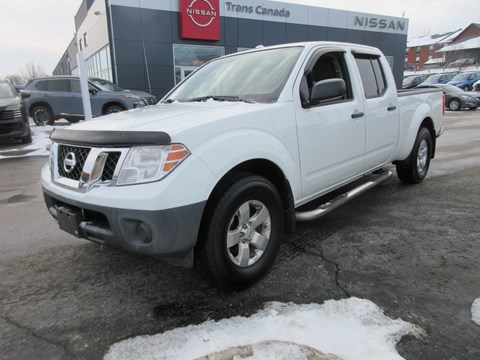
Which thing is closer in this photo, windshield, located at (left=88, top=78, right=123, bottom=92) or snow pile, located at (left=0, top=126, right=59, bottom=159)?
snow pile, located at (left=0, top=126, right=59, bottom=159)

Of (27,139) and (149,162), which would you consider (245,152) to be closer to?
(149,162)

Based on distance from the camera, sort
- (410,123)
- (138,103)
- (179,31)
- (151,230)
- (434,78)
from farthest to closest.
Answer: (434,78) → (179,31) → (138,103) → (410,123) → (151,230)

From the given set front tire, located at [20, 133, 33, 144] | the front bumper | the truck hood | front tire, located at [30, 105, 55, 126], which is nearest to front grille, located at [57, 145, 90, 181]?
the truck hood

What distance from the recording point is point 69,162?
2.72 meters

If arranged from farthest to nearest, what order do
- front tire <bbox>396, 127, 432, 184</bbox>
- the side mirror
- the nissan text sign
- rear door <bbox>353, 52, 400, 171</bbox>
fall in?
the nissan text sign → front tire <bbox>396, 127, 432, 184</bbox> → rear door <bbox>353, 52, 400, 171</bbox> → the side mirror

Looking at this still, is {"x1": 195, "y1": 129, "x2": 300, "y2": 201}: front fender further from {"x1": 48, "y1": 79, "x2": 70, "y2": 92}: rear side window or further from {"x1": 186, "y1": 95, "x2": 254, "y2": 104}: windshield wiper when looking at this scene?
{"x1": 48, "y1": 79, "x2": 70, "y2": 92}: rear side window

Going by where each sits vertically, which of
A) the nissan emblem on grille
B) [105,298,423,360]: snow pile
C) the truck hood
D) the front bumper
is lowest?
[105,298,423,360]: snow pile

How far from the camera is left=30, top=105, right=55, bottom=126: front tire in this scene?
536 inches

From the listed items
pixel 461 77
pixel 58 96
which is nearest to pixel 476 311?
pixel 58 96

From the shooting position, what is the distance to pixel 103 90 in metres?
13.2

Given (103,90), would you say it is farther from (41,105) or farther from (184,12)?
(184,12)

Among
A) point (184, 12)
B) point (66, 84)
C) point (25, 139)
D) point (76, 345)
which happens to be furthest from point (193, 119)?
point (184, 12)

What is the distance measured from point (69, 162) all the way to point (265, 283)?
1.69 m

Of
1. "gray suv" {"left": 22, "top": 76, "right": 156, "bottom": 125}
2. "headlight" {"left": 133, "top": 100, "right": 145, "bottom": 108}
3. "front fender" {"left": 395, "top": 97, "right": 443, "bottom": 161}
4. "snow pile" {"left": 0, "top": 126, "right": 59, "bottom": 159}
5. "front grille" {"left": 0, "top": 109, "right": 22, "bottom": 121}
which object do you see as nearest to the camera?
"front fender" {"left": 395, "top": 97, "right": 443, "bottom": 161}
